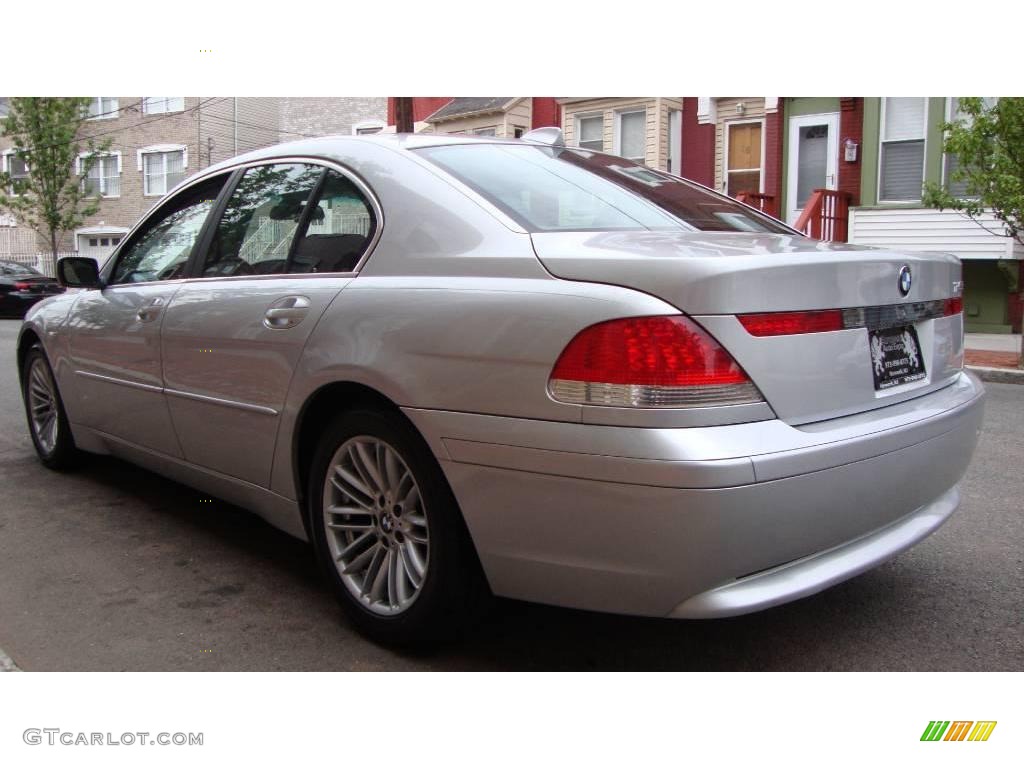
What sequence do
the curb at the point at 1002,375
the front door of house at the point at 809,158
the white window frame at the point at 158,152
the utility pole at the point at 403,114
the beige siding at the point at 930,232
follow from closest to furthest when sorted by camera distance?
the curb at the point at 1002,375, the utility pole at the point at 403,114, the beige siding at the point at 930,232, the front door of house at the point at 809,158, the white window frame at the point at 158,152

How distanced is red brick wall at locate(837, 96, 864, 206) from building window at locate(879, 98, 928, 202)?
37 cm

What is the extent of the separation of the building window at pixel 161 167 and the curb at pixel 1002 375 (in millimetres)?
28274

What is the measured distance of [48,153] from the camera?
2800 centimetres

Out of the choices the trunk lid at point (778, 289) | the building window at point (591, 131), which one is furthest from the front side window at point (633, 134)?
the trunk lid at point (778, 289)

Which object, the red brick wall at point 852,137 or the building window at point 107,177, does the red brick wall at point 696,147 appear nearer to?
the red brick wall at point 852,137

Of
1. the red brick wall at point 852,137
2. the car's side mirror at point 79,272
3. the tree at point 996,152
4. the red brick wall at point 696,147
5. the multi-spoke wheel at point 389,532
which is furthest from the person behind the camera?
the red brick wall at point 696,147

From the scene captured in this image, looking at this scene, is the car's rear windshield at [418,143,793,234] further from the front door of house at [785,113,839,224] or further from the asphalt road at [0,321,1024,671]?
the front door of house at [785,113,839,224]

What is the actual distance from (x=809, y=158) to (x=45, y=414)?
14486mm

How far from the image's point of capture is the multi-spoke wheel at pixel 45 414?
511 cm

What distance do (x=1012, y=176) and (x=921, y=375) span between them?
27.9 feet

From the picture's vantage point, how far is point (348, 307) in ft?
9.62

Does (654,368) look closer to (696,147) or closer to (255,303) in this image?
(255,303)

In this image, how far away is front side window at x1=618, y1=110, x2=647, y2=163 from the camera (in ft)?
62.9

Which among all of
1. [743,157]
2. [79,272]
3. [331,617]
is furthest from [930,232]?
[331,617]
